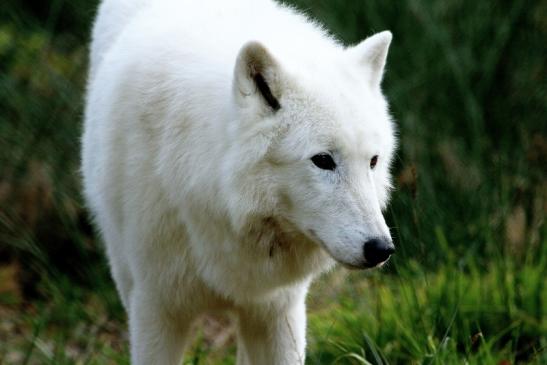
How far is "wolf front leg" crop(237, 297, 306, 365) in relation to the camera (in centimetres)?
358

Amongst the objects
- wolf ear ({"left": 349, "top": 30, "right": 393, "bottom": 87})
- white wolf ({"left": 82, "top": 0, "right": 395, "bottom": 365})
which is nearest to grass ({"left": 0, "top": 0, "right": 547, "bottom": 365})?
white wolf ({"left": 82, "top": 0, "right": 395, "bottom": 365})

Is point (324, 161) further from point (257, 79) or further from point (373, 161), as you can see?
point (257, 79)

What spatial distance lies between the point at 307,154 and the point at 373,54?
60 centimetres

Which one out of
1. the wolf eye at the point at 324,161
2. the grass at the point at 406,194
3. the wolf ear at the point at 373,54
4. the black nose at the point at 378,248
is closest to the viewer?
the black nose at the point at 378,248

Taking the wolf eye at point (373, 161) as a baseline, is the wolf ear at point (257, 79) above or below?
above

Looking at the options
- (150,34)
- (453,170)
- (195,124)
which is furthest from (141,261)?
(453,170)

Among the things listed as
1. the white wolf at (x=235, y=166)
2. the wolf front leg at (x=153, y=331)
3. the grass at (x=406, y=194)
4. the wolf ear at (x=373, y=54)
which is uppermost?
the wolf ear at (x=373, y=54)

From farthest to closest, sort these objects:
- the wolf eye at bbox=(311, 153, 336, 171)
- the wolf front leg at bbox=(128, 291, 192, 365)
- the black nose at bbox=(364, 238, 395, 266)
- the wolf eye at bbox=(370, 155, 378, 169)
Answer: the wolf front leg at bbox=(128, 291, 192, 365), the wolf eye at bbox=(370, 155, 378, 169), the wolf eye at bbox=(311, 153, 336, 171), the black nose at bbox=(364, 238, 395, 266)

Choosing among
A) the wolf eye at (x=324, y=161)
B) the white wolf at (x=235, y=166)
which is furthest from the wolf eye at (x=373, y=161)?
the wolf eye at (x=324, y=161)

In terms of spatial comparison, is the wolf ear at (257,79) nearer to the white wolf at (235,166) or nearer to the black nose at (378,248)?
the white wolf at (235,166)

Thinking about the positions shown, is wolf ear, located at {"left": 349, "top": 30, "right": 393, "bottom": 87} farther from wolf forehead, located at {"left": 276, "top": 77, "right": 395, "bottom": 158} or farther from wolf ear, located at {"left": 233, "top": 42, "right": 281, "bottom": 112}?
wolf ear, located at {"left": 233, "top": 42, "right": 281, "bottom": 112}

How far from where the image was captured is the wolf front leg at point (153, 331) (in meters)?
3.54

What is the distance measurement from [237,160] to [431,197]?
7.81 feet

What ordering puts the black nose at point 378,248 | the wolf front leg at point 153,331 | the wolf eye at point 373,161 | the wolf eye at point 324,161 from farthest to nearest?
the wolf front leg at point 153,331 < the wolf eye at point 373,161 < the wolf eye at point 324,161 < the black nose at point 378,248
